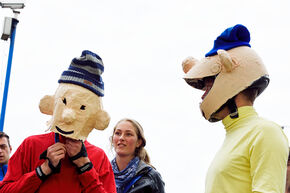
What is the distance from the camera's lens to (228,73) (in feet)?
10.00

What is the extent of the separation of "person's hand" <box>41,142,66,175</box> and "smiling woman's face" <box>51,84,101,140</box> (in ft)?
0.35

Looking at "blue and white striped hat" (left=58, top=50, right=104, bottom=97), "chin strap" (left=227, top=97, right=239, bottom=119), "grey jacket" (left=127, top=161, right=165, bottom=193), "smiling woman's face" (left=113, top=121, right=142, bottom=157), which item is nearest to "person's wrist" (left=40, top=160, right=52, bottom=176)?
"blue and white striped hat" (left=58, top=50, right=104, bottom=97)

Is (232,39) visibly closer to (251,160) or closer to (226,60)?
(226,60)

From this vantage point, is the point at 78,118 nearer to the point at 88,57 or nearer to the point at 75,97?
the point at 75,97

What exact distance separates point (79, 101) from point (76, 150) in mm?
379

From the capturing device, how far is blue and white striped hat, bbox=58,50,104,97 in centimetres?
327

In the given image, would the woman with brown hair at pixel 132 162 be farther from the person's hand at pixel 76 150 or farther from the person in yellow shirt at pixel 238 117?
the person in yellow shirt at pixel 238 117

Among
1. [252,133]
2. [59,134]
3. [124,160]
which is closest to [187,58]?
[252,133]

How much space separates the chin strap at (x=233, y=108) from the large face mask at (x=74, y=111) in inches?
37.6

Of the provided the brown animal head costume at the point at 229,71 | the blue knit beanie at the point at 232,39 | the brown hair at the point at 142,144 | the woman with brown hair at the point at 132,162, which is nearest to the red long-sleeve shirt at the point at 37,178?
the brown animal head costume at the point at 229,71

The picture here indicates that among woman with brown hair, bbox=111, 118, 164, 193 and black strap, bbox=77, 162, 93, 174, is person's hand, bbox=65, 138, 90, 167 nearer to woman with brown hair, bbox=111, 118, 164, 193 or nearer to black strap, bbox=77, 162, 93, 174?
black strap, bbox=77, 162, 93, 174

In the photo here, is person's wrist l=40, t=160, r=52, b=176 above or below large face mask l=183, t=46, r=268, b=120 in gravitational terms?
below

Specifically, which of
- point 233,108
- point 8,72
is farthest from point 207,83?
point 8,72

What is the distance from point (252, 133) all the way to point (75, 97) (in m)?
1.35
